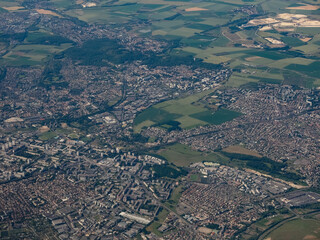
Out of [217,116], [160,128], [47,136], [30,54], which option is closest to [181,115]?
[217,116]

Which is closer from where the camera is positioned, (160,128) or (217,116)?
(160,128)

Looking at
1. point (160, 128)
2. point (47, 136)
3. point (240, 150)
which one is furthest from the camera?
point (160, 128)

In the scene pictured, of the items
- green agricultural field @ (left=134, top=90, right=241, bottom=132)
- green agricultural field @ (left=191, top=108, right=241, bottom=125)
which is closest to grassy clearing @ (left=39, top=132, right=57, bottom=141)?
green agricultural field @ (left=134, top=90, right=241, bottom=132)

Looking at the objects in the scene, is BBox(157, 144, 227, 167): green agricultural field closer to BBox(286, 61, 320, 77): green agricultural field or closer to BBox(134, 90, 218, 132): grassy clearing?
BBox(134, 90, 218, 132): grassy clearing

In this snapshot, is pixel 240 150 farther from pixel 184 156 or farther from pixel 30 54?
pixel 30 54

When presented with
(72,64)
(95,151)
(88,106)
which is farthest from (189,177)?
(72,64)

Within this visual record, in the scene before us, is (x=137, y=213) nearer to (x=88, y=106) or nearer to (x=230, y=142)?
(x=230, y=142)

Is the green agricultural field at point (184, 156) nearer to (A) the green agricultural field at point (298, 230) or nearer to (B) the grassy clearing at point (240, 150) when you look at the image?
(B) the grassy clearing at point (240, 150)

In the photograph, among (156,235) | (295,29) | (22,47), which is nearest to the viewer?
(156,235)
